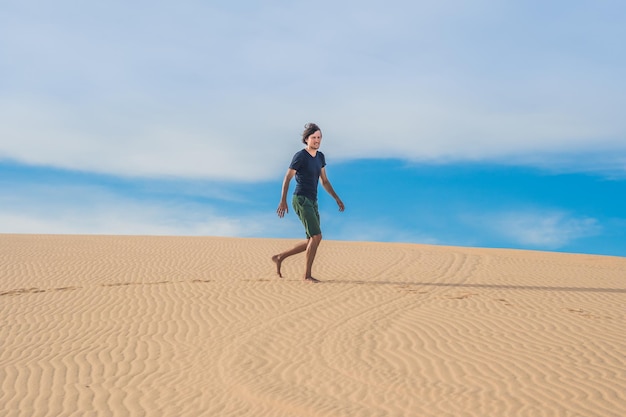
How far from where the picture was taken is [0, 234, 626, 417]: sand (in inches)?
193

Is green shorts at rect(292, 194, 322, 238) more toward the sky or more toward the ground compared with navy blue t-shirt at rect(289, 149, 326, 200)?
more toward the ground

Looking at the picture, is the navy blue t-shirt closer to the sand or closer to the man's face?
the man's face

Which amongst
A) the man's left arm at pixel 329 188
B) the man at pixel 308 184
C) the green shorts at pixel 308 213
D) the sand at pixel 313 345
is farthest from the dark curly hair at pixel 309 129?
the sand at pixel 313 345

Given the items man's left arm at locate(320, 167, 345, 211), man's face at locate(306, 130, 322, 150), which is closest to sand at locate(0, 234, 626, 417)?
man's left arm at locate(320, 167, 345, 211)

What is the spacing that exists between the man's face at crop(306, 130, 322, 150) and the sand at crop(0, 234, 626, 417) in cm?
244

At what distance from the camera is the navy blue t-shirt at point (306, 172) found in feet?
32.4

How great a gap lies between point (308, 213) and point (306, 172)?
693 mm

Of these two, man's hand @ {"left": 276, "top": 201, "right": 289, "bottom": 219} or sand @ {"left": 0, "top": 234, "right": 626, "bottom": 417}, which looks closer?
sand @ {"left": 0, "top": 234, "right": 626, "bottom": 417}

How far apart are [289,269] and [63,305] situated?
5248 mm

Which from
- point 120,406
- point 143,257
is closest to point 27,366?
point 120,406

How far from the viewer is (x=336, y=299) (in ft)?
29.9

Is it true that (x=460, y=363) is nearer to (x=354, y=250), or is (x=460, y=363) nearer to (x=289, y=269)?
(x=289, y=269)

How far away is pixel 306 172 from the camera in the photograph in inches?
390

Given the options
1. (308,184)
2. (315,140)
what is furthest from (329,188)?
(315,140)
